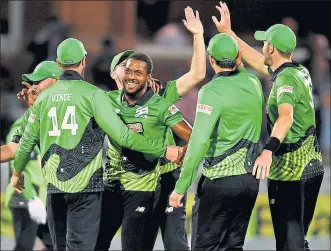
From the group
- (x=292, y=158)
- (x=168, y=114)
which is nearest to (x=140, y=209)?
(x=168, y=114)

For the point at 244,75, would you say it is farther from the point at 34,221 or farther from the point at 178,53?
the point at 178,53

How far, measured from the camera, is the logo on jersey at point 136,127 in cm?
982

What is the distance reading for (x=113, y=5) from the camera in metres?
17.9

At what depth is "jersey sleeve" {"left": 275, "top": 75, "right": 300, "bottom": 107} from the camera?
9742 millimetres

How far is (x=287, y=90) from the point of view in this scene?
9805 millimetres

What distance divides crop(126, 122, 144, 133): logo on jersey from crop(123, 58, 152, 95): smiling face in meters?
0.29

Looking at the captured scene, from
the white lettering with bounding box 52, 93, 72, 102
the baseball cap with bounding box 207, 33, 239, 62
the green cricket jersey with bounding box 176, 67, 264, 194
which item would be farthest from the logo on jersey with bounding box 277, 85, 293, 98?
the white lettering with bounding box 52, 93, 72, 102

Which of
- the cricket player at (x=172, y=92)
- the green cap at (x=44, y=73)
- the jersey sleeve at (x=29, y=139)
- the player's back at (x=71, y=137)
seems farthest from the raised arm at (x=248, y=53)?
the jersey sleeve at (x=29, y=139)

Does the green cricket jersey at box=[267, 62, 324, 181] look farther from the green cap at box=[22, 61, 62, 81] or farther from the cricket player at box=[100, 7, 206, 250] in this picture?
the green cap at box=[22, 61, 62, 81]

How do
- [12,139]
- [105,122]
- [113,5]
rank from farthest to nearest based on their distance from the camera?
[113,5] → [12,139] → [105,122]

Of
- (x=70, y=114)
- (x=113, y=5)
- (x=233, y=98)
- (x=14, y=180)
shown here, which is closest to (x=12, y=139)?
(x=14, y=180)

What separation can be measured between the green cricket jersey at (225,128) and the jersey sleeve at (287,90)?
0.23 meters

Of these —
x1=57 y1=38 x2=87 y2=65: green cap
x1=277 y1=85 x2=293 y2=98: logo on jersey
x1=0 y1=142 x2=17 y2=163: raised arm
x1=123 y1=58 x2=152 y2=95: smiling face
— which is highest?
x1=57 y1=38 x2=87 y2=65: green cap

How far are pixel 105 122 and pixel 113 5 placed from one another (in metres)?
8.77
